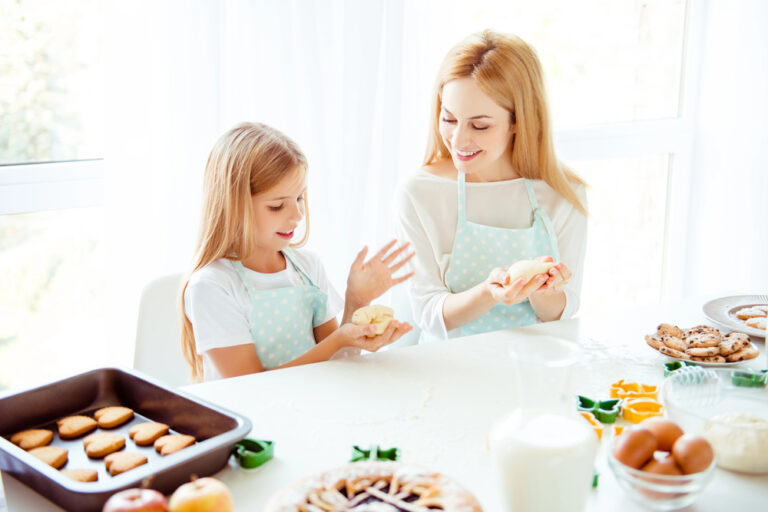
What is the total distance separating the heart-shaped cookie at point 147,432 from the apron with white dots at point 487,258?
0.94 metres

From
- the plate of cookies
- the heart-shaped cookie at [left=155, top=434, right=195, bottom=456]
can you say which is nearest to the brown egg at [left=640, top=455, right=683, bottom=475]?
the plate of cookies

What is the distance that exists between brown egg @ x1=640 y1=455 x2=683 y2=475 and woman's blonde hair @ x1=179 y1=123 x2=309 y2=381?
94cm

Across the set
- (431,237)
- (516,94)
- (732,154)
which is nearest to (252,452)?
(431,237)

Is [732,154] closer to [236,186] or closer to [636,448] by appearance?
[236,186]

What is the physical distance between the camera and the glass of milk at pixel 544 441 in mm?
876

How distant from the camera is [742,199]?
317cm

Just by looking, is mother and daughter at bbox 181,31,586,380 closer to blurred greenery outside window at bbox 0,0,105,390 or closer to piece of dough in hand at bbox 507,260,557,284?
piece of dough in hand at bbox 507,260,557,284

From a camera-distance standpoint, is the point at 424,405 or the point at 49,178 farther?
the point at 49,178

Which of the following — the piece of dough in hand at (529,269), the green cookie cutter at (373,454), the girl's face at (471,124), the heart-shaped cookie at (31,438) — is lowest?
the heart-shaped cookie at (31,438)

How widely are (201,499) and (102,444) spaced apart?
1.21ft

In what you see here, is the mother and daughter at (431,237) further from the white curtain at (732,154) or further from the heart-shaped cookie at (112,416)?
the white curtain at (732,154)

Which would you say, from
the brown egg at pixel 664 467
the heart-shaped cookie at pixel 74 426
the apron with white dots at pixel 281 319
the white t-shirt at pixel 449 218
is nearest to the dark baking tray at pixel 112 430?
the heart-shaped cookie at pixel 74 426

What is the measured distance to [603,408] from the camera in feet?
3.99

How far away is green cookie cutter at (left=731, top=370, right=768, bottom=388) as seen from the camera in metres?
1.23
